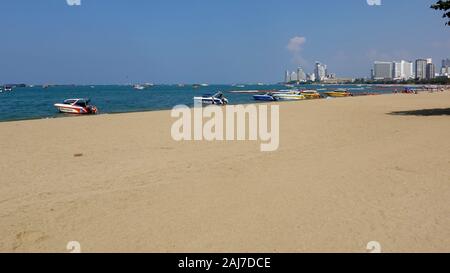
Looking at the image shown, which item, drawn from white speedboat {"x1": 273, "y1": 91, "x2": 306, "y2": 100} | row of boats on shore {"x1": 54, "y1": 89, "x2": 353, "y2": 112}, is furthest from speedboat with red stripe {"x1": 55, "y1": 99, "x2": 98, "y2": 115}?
white speedboat {"x1": 273, "y1": 91, "x2": 306, "y2": 100}

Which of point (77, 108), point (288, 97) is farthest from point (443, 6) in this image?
point (288, 97)

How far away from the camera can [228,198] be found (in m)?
6.42

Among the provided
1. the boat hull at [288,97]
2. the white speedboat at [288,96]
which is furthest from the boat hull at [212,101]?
the boat hull at [288,97]

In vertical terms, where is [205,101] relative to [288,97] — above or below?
below

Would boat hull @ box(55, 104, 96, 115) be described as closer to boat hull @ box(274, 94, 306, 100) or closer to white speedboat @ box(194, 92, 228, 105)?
white speedboat @ box(194, 92, 228, 105)

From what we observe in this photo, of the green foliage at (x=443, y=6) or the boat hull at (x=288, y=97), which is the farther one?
the boat hull at (x=288, y=97)

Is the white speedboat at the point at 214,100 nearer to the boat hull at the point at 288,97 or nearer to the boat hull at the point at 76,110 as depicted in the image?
the boat hull at the point at 288,97

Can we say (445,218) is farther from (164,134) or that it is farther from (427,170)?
(164,134)

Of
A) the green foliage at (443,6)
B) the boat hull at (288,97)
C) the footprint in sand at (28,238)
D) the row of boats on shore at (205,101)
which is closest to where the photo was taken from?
the footprint in sand at (28,238)

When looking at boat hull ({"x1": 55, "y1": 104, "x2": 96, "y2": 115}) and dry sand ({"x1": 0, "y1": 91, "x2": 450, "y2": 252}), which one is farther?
boat hull ({"x1": 55, "y1": 104, "x2": 96, "y2": 115})

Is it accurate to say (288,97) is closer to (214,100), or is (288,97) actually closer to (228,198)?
(214,100)

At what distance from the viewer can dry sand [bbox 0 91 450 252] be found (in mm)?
4703

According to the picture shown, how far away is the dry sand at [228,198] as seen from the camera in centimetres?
470
